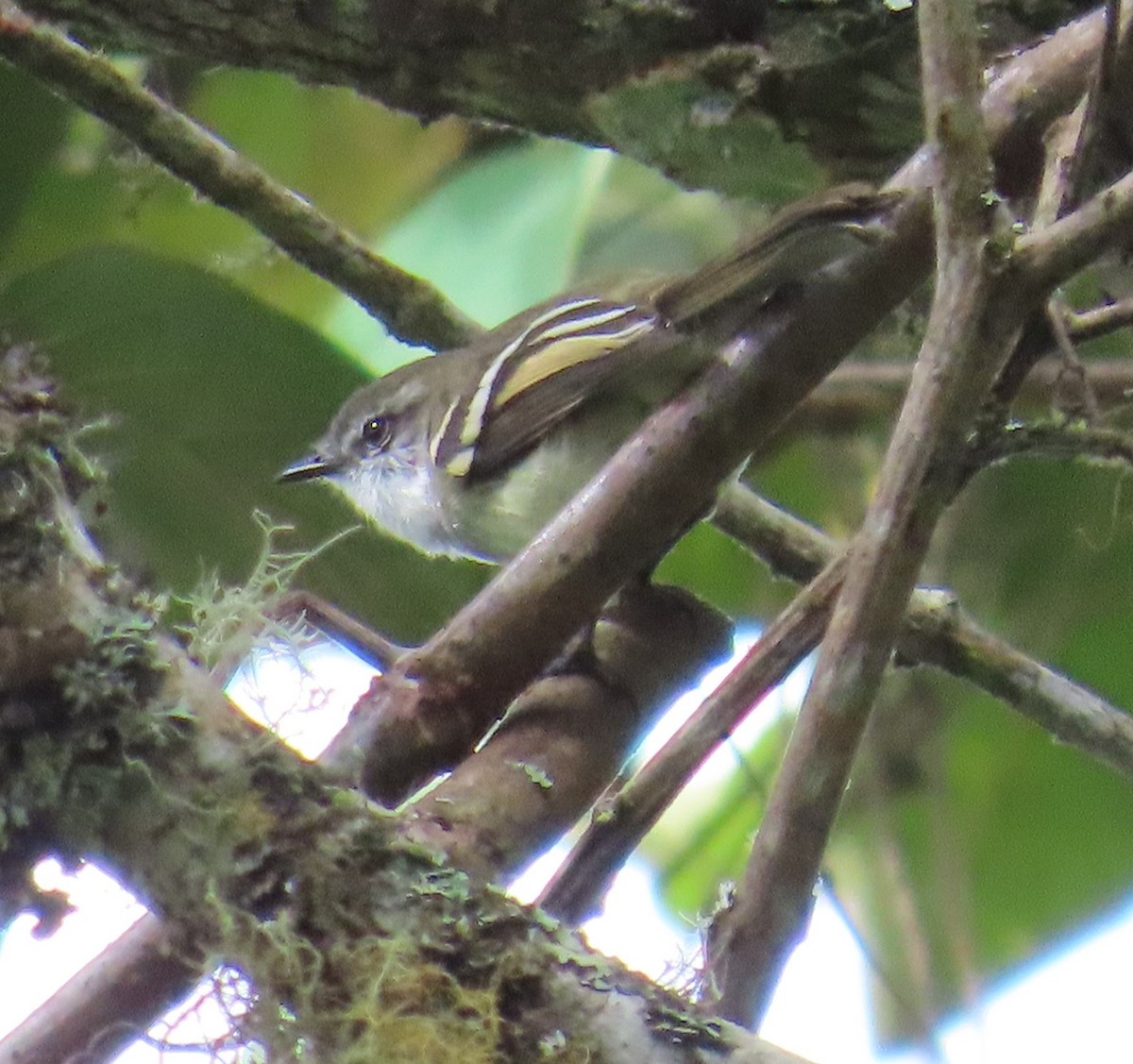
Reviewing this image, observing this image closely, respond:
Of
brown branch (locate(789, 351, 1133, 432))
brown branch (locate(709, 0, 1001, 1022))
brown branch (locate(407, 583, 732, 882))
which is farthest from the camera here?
brown branch (locate(789, 351, 1133, 432))

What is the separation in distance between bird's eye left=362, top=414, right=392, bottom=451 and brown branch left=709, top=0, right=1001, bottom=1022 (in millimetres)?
1494

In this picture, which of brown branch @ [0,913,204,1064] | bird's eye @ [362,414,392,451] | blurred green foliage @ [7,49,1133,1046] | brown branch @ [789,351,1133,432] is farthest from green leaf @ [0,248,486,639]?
brown branch @ [0,913,204,1064]

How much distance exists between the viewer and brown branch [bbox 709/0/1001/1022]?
1046 millimetres

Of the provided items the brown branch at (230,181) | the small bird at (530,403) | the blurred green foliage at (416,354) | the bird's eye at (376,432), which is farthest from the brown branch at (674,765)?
the bird's eye at (376,432)

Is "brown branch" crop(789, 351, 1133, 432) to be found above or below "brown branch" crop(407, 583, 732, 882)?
Result: above

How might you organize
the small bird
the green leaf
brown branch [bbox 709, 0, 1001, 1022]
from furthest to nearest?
the green leaf → the small bird → brown branch [bbox 709, 0, 1001, 1022]

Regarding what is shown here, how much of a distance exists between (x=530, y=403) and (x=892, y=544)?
1.05 meters

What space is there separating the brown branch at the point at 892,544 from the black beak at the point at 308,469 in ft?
3.75

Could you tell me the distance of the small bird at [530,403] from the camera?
5.21 ft

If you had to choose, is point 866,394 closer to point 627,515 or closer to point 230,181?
point 230,181

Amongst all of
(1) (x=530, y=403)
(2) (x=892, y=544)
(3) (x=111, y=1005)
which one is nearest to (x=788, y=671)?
(2) (x=892, y=544)

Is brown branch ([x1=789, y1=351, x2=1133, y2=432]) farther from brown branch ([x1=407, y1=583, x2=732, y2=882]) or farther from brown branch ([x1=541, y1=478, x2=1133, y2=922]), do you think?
brown branch ([x1=407, y1=583, x2=732, y2=882])

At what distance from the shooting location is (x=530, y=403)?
2.07 metres

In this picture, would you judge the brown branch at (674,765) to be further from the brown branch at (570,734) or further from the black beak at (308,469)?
the black beak at (308,469)
